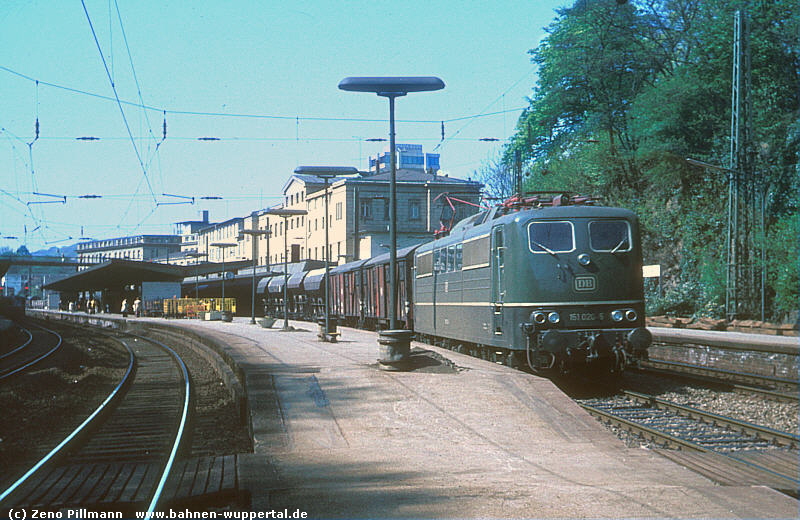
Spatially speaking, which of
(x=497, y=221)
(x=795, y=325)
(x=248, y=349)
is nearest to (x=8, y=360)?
(x=248, y=349)

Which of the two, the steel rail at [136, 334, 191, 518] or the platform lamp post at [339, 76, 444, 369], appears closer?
the steel rail at [136, 334, 191, 518]

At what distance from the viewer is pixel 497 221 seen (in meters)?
15.2

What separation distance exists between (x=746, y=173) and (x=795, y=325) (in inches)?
224

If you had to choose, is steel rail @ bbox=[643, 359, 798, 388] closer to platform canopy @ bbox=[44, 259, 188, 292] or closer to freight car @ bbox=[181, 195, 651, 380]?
freight car @ bbox=[181, 195, 651, 380]

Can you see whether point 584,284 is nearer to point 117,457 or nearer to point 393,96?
point 393,96

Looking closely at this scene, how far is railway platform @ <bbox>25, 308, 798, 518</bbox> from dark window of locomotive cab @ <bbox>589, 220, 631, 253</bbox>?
107 inches

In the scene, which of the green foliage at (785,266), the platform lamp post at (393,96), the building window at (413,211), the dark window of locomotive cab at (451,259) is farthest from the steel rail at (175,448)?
the building window at (413,211)

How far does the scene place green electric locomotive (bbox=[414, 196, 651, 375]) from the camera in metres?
14.0

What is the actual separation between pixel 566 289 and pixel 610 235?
1.34m

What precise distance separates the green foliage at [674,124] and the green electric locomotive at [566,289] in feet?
47.9

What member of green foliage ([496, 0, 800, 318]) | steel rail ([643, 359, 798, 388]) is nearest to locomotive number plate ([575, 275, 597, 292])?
steel rail ([643, 359, 798, 388])

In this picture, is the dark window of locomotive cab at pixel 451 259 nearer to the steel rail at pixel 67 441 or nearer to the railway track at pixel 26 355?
the steel rail at pixel 67 441

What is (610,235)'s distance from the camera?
47.8 feet

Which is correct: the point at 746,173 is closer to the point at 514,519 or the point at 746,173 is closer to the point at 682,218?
the point at 682,218
